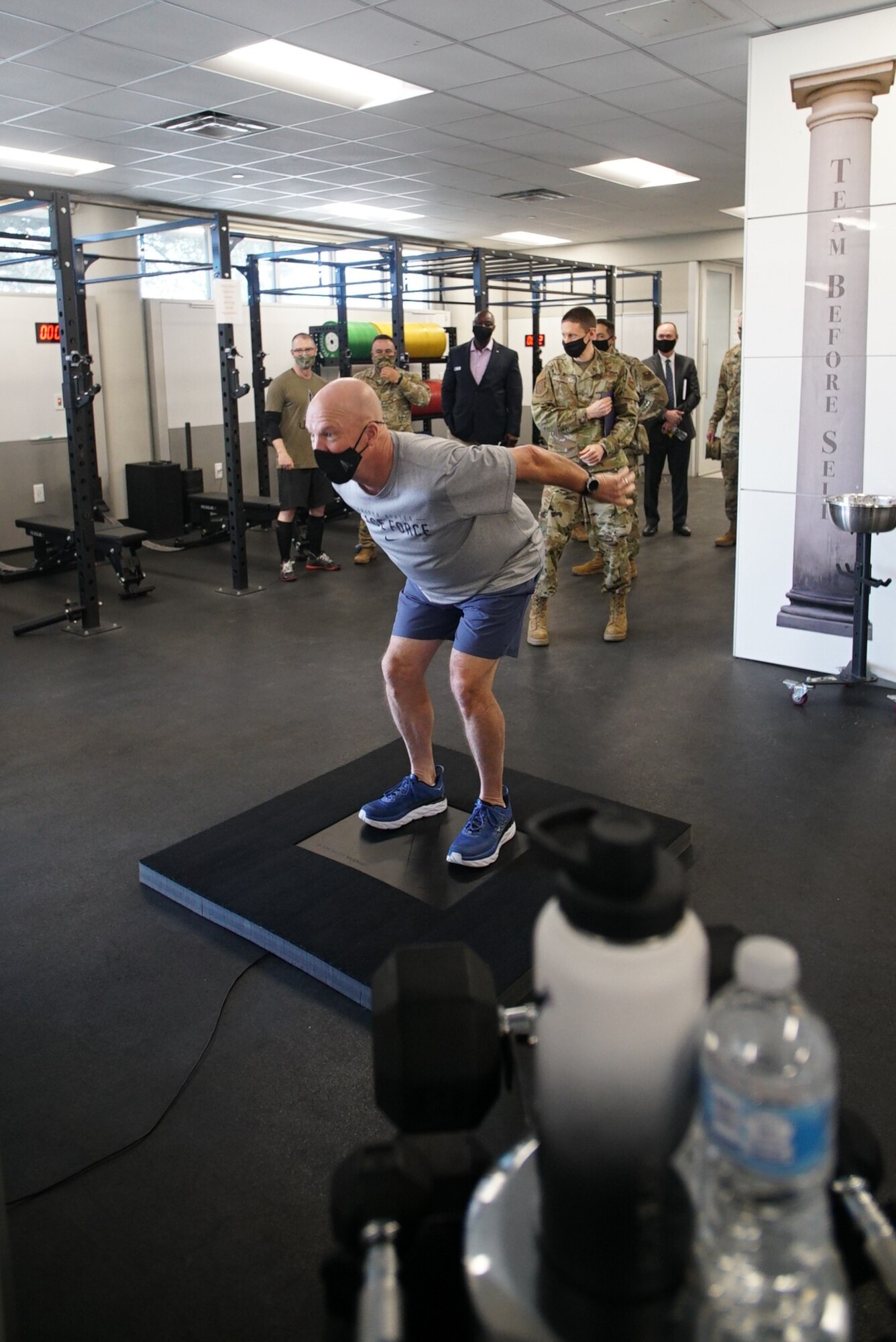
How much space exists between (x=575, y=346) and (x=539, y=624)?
1424 mm

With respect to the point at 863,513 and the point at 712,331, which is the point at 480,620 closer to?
the point at 863,513

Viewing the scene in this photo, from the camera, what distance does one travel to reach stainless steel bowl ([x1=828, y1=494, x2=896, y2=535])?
3.96 m

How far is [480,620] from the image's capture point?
2695 mm

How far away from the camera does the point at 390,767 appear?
136 inches

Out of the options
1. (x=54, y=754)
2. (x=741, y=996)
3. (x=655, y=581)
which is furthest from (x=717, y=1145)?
(x=655, y=581)

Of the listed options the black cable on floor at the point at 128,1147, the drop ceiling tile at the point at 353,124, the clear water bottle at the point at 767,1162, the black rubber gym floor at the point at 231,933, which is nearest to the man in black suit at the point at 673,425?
the black rubber gym floor at the point at 231,933

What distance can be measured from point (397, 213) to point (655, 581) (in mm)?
5187

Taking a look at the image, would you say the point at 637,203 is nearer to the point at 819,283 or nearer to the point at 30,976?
the point at 819,283

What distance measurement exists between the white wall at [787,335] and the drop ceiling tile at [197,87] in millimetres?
2602

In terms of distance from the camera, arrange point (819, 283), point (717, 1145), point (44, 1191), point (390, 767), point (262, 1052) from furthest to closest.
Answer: point (819, 283) < point (390, 767) < point (262, 1052) < point (44, 1191) < point (717, 1145)

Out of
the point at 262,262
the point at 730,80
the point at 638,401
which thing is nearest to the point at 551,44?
the point at 730,80

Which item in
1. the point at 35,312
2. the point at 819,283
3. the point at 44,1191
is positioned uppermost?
the point at 35,312

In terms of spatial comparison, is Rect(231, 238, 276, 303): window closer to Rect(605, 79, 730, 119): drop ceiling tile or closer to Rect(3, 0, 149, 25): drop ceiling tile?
Rect(605, 79, 730, 119): drop ceiling tile

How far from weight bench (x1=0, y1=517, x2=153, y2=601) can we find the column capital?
4.50 m
